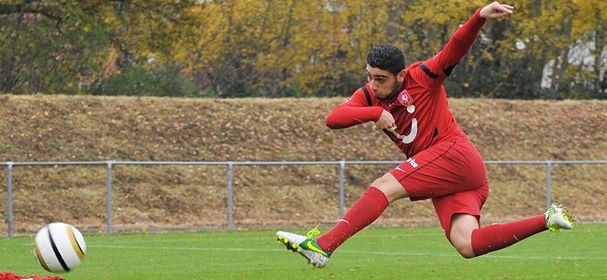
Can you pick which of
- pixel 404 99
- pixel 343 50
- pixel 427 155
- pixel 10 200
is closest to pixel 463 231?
pixel 427 155

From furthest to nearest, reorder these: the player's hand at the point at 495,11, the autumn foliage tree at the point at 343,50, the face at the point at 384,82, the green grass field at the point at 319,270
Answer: the autumn foliage tree at the point at 343,50 → the green grass field at the point at 319,270 → the face at the point at 384,82 → the player's hand at the point at 495,11

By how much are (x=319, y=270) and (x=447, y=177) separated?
500cm

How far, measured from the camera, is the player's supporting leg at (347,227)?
971cm

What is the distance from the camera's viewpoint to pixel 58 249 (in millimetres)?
10047

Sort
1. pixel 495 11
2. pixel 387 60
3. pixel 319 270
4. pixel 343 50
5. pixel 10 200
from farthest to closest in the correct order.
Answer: pixel 343 50, pixel 10 200, pixel 319 270, pixel 387 60, pixel 495 11

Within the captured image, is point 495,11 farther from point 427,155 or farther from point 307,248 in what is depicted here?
point 307,248

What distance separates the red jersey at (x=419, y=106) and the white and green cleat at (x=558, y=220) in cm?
104

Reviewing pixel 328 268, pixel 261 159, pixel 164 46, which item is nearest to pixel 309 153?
pixel 261 159

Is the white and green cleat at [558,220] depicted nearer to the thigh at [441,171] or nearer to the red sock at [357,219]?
the thigh at [441,171]

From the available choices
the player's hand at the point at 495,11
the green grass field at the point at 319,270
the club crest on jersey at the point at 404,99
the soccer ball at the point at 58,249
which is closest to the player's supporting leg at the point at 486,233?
the club crest on jersey at the point at 404,99

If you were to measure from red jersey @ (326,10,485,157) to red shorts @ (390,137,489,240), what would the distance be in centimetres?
13

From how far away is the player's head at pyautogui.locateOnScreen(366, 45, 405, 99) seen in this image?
395 inches

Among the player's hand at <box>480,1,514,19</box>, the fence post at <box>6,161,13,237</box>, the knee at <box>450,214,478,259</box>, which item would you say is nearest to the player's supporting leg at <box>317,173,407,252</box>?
the knee at <box>450,214,478,259</box>

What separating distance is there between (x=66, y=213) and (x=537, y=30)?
17916 mm
